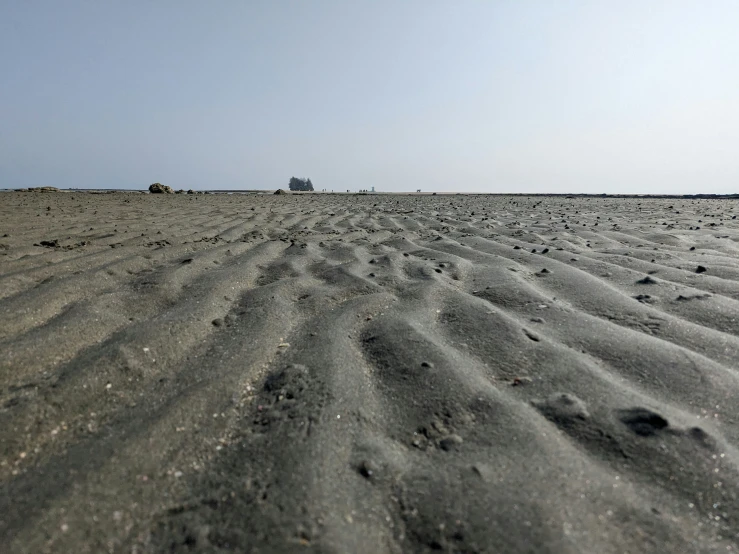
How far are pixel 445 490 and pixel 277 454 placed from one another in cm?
37

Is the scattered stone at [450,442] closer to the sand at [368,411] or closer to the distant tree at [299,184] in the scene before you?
the sand at [368,411]

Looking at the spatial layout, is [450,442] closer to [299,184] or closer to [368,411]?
[368,411]

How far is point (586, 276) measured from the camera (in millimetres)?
2355

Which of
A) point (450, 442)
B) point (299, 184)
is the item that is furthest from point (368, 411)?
point (299, 184)

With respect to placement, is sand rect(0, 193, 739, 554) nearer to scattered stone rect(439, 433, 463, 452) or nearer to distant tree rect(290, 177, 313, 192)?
scattered stone rect(439, 433, 463, 452)

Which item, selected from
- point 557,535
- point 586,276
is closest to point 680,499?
point 557,535

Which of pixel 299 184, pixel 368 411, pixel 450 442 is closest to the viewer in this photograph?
pixel 450 442

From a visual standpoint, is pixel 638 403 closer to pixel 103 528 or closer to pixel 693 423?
pixel 693 423

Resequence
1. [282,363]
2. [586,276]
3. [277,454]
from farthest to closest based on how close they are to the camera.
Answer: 1. [586,276]
2. [282,363]
3. [277,454]

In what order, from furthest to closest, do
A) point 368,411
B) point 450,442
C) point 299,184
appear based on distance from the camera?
point 299,184 < point 368,411 < point 450,442

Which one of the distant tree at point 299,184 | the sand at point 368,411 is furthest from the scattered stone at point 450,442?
the distant tree at point 299,184

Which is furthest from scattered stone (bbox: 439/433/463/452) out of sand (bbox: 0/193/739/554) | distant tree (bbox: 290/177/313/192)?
distant tree (bbox: 290/177/313/192)

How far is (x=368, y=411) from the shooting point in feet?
3.83

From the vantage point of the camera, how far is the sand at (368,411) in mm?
814
